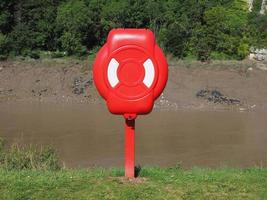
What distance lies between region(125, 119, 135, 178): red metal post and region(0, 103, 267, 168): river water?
406 centimetres

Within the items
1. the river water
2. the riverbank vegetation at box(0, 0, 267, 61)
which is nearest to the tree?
the riverbank vegetation at box(0, 0, 267, 61)

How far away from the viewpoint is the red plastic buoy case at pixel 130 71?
4.31 metres

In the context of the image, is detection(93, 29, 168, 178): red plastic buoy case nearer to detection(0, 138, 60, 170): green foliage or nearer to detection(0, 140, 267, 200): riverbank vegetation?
detection(0, 140, 267, 200): riverbank vegetation

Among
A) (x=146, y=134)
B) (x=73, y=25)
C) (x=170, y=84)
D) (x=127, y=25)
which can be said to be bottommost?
(x=146, y=134)

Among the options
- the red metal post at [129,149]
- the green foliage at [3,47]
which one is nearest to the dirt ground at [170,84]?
the green foliage at [3,47]

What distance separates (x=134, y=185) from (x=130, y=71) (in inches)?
34.6

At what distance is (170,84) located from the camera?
59.7ft

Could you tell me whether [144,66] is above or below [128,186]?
above

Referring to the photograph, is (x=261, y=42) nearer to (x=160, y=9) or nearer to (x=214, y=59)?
(x=214, y=59)

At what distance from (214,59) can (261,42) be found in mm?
2110

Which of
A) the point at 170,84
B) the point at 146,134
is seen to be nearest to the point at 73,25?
the point at 170,84

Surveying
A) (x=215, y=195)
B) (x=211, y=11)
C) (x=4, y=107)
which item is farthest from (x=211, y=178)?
(x=211, y=11)

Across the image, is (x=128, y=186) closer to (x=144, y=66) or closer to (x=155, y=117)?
(x=144, y=66)

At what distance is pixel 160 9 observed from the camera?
918 inches
